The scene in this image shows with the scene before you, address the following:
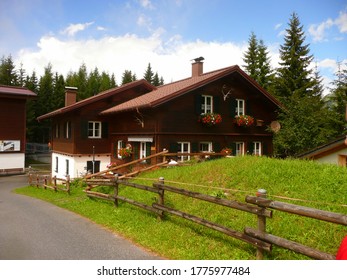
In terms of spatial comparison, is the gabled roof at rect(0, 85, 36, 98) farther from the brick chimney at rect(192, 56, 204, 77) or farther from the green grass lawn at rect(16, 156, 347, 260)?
the green grass lawn at rect(16, 156, 347, 260)

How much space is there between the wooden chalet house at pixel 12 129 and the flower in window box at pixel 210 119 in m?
21.2

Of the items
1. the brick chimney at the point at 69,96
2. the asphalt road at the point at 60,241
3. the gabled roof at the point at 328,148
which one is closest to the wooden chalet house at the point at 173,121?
the brick chimney at the point at 69,96

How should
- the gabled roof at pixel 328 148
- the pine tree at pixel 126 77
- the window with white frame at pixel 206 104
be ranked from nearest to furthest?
the gabled roof at pixel 328 148, the window with white frame at pixel 206 104, the pine tree at pixel 126 77

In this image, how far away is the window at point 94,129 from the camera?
2289cm

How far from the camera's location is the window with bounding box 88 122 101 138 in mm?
22891

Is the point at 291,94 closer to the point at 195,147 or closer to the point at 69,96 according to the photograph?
the point at 195,147

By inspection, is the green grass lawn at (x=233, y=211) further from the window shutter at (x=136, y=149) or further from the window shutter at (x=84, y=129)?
the window shutter at (x=84, y=129)

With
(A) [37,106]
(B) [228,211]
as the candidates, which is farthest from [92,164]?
(A) [37,106]

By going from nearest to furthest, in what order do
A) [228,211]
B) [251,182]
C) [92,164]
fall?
[228,211], [251,182], [92,164]

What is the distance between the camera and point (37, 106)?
178 ft

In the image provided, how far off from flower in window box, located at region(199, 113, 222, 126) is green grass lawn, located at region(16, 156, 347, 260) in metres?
7.23

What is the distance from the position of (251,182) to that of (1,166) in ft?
93.2

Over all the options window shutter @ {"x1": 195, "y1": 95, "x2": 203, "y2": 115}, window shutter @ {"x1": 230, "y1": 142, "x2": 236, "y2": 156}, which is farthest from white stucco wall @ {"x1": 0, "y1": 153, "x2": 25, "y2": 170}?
window shutter @ {"x1": 230, "y1": 142, "x2": 236, "y2": 156}
